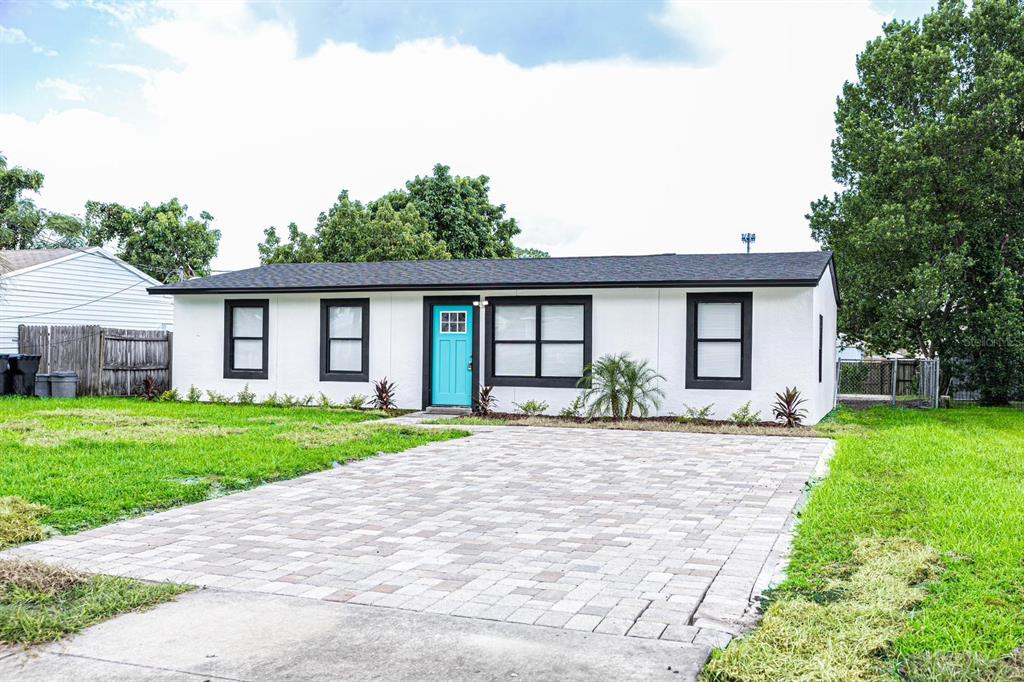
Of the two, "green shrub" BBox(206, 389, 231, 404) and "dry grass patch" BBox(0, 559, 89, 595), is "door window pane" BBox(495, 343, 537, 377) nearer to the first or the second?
"green shrub" BBox(206, 389, 231, 404)

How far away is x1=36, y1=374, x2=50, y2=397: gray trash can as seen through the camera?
19.5m

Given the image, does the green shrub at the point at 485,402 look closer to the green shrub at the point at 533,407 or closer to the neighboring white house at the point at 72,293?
the green shrub at the point at 533,407

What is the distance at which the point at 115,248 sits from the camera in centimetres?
4403

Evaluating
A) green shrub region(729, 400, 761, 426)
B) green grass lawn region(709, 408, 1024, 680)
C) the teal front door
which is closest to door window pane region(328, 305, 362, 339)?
the teal front door

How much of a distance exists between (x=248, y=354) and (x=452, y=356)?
4.91 meters

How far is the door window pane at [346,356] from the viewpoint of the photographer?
18.1m

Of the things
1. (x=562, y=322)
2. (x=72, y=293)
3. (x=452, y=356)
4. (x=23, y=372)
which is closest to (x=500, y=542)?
(x=562, y=322)

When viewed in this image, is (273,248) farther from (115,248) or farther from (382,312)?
(382,312)

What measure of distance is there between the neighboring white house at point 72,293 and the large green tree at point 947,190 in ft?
75.1

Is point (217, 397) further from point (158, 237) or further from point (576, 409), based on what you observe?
point (158, 237)

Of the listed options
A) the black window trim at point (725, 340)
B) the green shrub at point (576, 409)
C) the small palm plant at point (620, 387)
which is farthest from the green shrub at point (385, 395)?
the black window trim at point (725, 340)

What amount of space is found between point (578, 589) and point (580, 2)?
14.4 meters

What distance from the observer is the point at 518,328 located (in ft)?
55.8

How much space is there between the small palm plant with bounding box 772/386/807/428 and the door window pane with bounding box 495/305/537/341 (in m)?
4.74
